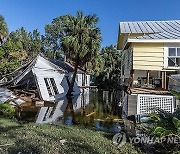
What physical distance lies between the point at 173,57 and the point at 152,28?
473 cm

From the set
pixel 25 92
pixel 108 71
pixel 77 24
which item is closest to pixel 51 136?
Result: pixel 25 92

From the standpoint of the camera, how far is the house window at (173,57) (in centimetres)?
1561

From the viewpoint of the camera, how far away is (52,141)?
8.31m

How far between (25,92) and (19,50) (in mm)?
13391

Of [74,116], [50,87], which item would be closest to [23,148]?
[74,116]

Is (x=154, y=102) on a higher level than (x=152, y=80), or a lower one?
lower

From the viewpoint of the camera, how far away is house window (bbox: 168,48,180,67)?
15.6 m

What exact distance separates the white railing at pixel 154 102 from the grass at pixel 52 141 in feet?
17.7

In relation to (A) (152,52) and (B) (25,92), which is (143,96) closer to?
(A) (152,52)

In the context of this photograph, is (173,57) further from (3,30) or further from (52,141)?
(3,30)

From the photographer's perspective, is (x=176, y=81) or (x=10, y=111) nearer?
(x=176, y=81)

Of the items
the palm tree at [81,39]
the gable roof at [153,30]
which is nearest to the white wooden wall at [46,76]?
the palm tree at [81,39]

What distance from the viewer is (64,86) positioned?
31281mm

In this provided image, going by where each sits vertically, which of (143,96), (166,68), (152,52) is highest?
(152,52)
